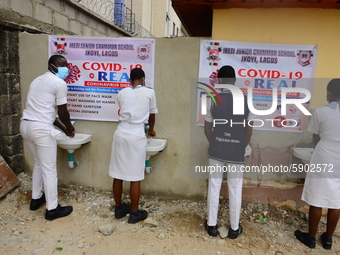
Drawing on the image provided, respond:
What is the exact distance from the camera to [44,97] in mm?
2971

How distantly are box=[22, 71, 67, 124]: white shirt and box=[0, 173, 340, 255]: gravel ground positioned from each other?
124 centimetres

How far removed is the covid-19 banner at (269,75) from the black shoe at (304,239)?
124 centimetres

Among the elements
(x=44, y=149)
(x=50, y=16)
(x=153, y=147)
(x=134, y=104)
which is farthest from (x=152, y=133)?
(x=50, y=16)

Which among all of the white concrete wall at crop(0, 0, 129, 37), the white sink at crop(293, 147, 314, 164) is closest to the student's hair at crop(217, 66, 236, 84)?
the white sink at crop(293, 147, 314, 164)

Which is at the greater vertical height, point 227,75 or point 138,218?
point 227,75

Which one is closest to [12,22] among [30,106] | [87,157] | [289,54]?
[30,106]

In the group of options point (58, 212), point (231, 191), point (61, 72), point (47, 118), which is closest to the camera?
point (231, 191)

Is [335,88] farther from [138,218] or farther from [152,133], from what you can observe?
[138,218]

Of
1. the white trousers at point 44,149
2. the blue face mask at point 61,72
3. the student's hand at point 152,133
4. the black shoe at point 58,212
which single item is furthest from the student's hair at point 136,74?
the black shoe at point 58,212

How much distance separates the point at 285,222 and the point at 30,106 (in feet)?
10.9

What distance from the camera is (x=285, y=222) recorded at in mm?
3309

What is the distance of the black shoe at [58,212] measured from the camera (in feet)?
10.4

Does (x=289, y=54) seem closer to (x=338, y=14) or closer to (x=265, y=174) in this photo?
(x=338, y=14)

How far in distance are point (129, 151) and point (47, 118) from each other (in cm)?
100
